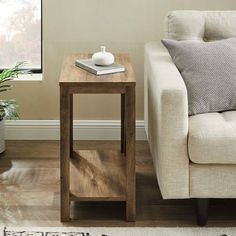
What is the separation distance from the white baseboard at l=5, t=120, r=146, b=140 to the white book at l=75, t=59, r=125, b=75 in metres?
1.00

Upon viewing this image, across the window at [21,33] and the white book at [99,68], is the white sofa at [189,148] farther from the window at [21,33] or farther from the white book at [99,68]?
the window at [21,33]

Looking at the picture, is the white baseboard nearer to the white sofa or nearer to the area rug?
the white sofa

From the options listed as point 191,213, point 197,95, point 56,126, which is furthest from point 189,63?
point 56,126

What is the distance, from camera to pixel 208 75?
2.95m

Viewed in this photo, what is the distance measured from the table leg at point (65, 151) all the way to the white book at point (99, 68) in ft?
0.69

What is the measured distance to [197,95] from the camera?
2910mm

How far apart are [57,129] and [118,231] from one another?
1.30m

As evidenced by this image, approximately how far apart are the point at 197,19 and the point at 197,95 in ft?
1.97

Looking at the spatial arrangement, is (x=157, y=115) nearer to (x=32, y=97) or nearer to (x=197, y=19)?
(x=197, y=19)

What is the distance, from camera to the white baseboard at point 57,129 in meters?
3.97

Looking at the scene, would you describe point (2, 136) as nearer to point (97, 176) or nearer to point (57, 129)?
point (57, 129)

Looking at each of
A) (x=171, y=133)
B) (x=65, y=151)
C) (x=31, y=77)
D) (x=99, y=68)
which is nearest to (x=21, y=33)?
(x=31, y=77)

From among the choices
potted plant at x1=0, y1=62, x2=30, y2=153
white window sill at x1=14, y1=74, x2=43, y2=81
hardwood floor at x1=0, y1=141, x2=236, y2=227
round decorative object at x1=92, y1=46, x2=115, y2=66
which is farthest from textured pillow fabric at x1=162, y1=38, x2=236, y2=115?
white window sill at x1=14, y1=74, x2=43, y2=81

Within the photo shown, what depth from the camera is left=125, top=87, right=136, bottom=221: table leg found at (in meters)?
2.72
